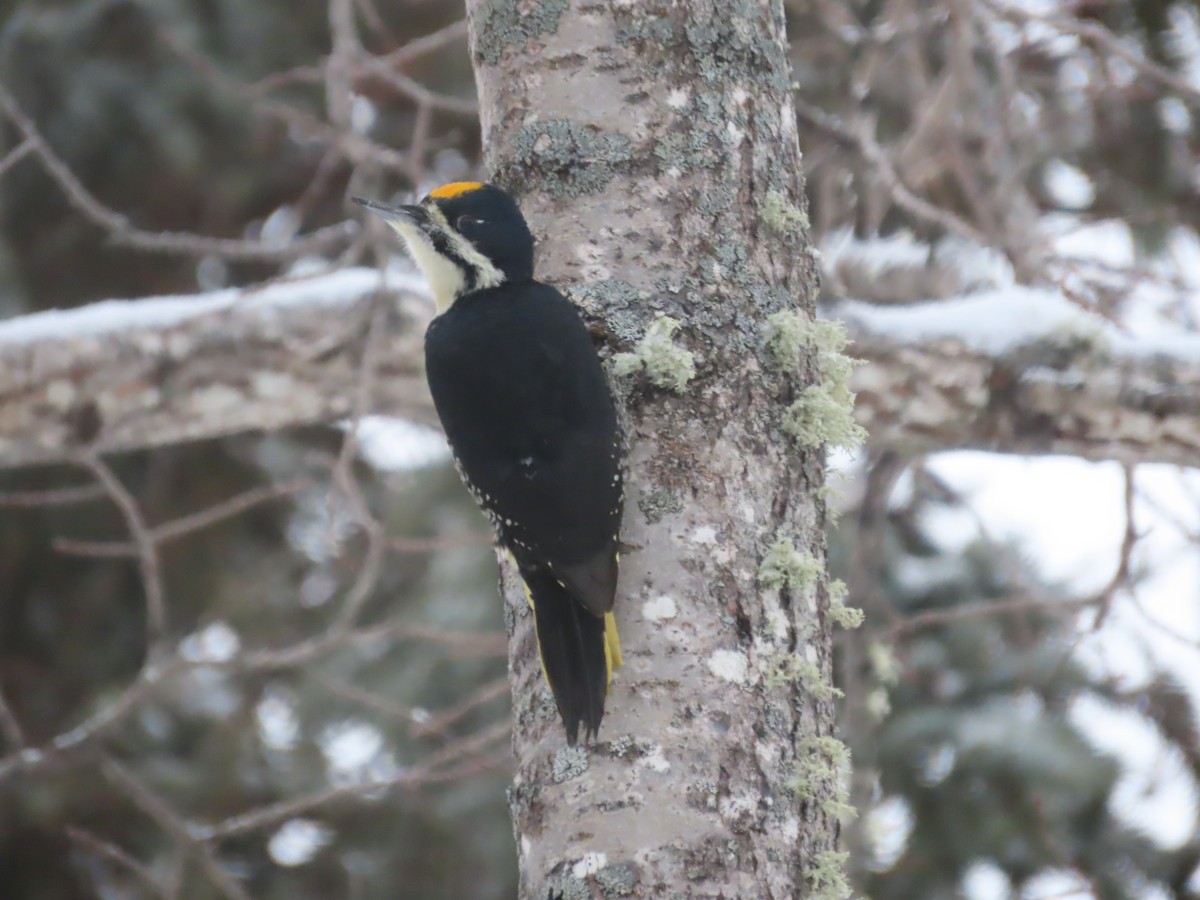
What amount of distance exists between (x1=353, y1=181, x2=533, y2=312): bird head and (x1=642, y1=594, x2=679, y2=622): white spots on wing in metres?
0.78

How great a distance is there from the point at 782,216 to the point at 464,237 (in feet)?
2.55

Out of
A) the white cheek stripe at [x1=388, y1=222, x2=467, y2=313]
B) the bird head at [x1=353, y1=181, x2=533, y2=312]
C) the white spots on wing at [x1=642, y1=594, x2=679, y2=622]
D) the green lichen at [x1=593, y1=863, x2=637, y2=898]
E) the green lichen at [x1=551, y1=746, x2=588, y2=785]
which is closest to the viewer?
A: the green lichen at [x1=593, y1=863, x2=637, y2=898]

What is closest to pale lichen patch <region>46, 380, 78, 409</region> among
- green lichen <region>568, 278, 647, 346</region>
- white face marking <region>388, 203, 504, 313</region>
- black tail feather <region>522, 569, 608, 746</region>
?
white face marking <region>388, 203, 504, 313</region>

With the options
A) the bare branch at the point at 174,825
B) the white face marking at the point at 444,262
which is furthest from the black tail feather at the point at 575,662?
the bare branch at the point at 174,825

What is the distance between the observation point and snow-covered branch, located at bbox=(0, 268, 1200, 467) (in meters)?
4.31

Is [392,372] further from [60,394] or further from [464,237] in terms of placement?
[464,237]

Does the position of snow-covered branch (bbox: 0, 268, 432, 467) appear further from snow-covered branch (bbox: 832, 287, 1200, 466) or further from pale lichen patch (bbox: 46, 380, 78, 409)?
snow-covered branch (bbox: 832, 287, 1200, 466)

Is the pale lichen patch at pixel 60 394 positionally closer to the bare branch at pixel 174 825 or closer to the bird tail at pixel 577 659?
the bare branch at pixel 174 825

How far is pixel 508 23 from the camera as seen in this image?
277 cm

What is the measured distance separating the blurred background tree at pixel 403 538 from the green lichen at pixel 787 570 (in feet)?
5.83

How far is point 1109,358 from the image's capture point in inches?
169

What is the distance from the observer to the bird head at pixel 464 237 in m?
2.80

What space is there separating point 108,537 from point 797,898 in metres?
5.22

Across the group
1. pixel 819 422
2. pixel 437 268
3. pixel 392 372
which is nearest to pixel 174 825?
pixel 392 372
